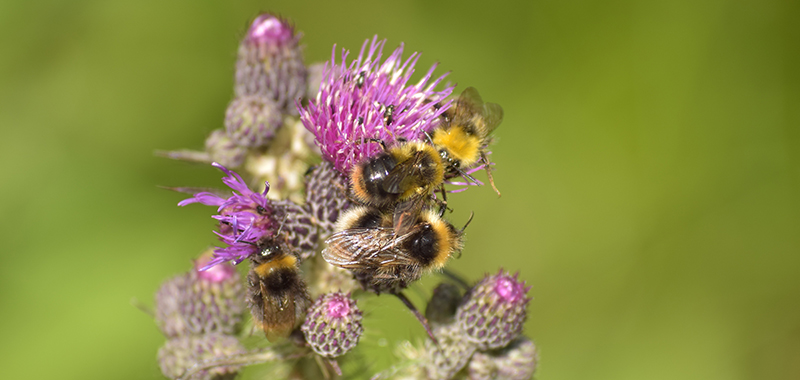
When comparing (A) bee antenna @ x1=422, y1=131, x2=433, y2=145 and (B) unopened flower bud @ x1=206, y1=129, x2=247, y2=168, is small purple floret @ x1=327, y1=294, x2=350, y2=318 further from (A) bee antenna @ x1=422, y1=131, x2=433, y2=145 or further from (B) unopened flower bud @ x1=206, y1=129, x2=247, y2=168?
(B) unopened flower bud @ x1=206, y1=129, x2=247, y2=168

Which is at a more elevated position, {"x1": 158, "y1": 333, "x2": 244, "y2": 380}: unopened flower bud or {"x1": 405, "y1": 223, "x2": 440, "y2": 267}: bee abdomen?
{"x1": 405, "y1": 223, "x2": 440, "y2": 267}: bee abdomen

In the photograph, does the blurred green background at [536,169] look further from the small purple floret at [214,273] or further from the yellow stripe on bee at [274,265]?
the yellow stripe on bee at [274,265]

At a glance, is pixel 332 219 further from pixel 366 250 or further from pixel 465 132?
pixel 465 132

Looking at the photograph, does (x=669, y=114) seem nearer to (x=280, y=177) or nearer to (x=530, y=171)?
(x=530, y=171)

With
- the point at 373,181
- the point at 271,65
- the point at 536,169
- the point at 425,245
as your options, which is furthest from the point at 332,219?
the point at 536,169

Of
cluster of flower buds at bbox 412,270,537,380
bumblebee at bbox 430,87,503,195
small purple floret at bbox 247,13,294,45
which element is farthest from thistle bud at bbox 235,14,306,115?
cluster of flower buds at bbox 412,270,537,380

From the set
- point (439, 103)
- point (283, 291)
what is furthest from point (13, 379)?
point (439, 103)
